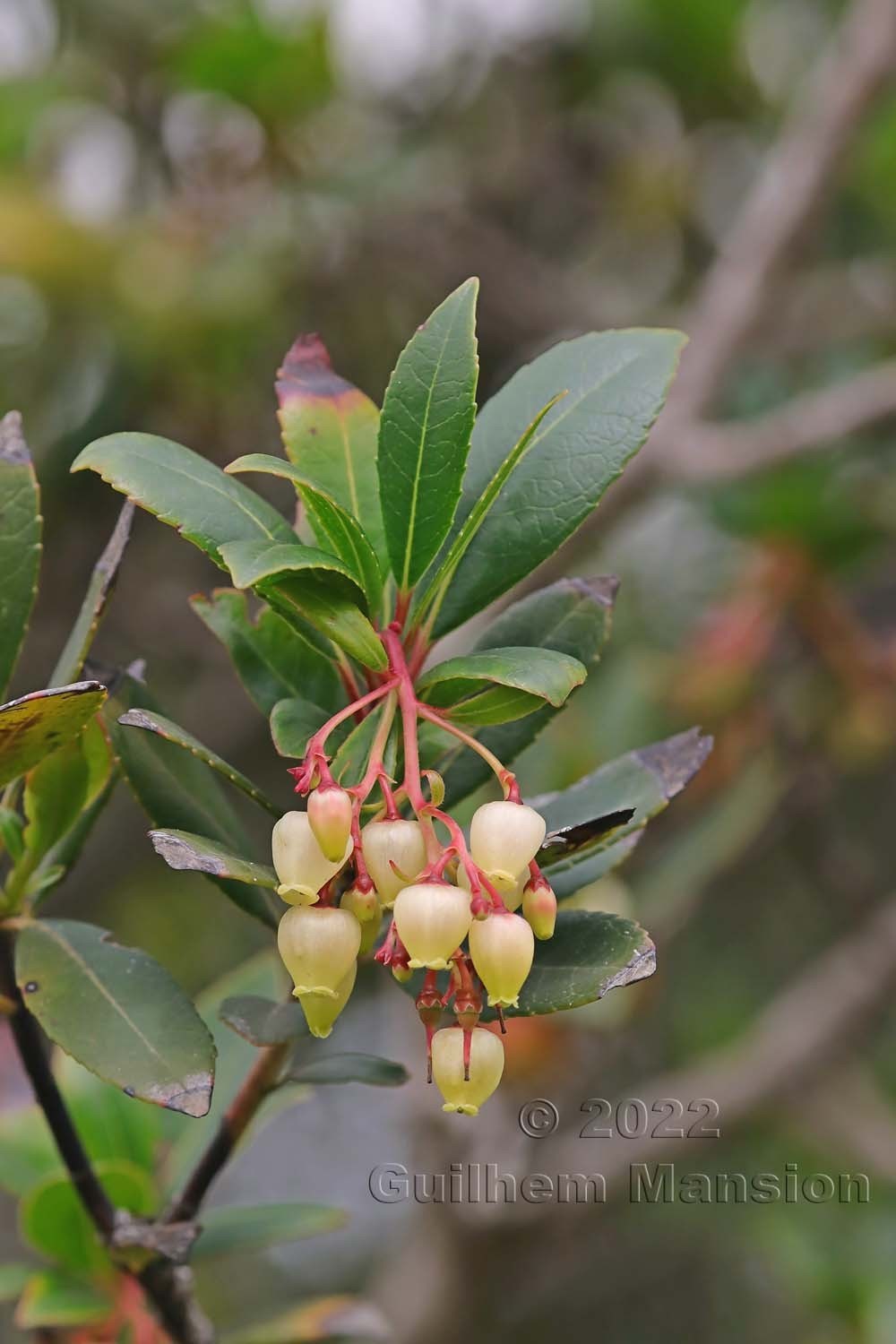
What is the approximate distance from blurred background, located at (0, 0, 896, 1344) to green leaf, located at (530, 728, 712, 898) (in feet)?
2.76

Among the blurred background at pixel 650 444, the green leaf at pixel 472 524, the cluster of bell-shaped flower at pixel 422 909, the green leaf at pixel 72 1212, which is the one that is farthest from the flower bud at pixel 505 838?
the blurred background at pixel 650 444

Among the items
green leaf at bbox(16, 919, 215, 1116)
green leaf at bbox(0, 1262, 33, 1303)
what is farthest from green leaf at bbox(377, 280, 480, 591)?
green leaf at bbox(0, 1262, 33, 1303)

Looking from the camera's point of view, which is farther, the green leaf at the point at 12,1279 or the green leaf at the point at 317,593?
the green leaf at the point at 12,1279

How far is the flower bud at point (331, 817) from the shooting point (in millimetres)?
470

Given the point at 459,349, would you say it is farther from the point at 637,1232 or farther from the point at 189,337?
the point at 637,1232

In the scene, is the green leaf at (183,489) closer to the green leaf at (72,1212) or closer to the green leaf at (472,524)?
the green leaf at (472,524)

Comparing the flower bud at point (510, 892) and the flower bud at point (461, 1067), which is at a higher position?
the flower bud at point (510, 892)

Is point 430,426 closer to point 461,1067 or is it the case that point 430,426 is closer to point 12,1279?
point 461,1067

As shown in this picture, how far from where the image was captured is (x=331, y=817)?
0.47 metres

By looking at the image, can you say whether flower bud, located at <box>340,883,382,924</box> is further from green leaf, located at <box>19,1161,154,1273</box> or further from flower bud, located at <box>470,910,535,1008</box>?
green leaf, located at <box>19,1161,154,1273</box>

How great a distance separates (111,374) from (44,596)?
382mm

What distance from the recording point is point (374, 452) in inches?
23.9

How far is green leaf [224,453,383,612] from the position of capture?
50cm
